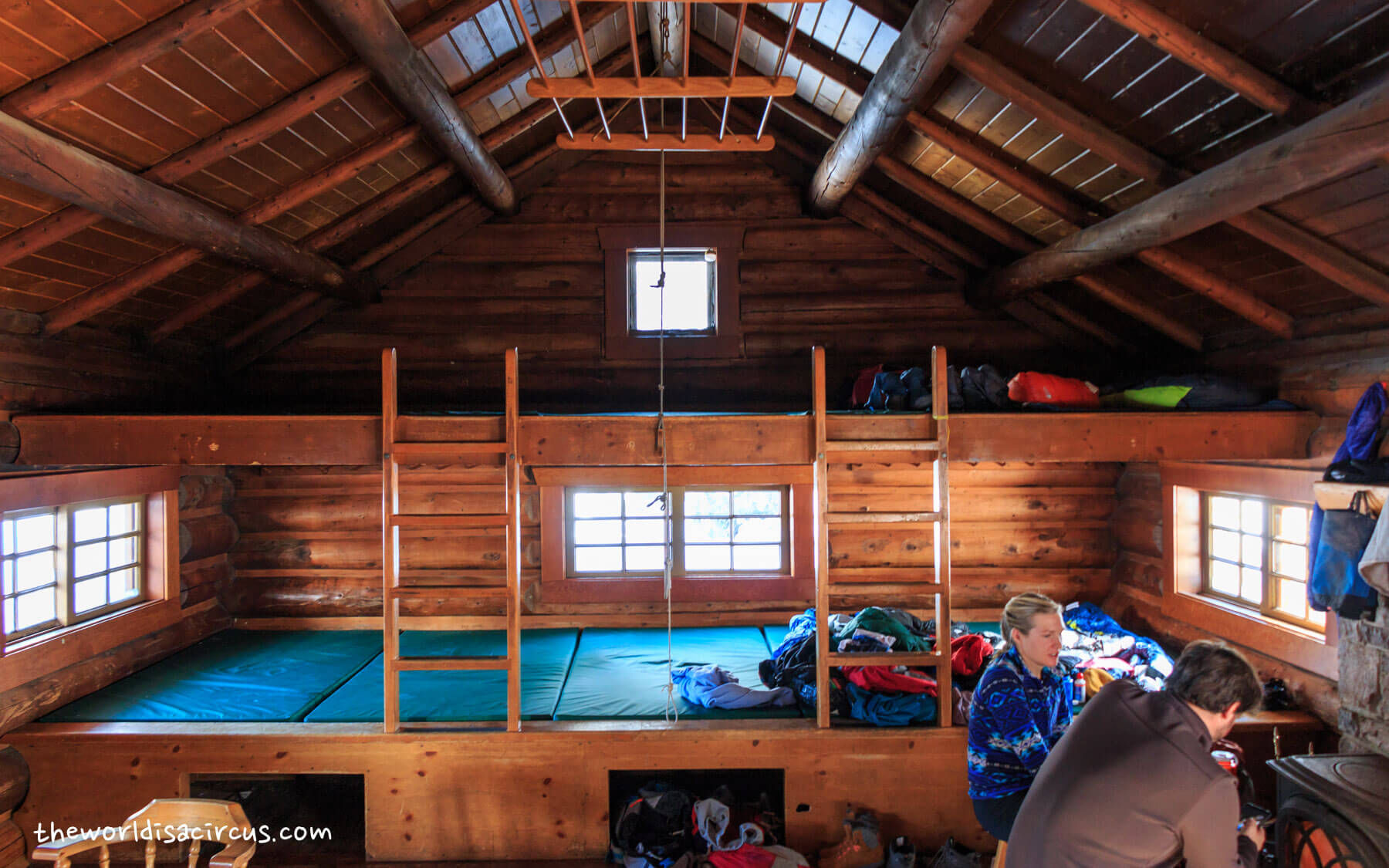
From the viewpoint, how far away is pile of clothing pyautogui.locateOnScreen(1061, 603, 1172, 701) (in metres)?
4.51

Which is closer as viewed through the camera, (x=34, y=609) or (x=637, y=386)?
(x=34, y=609)

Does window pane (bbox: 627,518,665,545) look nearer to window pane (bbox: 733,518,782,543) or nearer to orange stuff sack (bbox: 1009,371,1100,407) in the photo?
window pane (bbox: 733,518,782,543)

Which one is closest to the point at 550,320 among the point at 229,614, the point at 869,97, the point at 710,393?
the point at 710,393

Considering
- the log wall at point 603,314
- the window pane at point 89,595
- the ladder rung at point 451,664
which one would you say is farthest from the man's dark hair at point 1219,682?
the window pane at point 89,595

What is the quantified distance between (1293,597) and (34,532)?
27.9ft

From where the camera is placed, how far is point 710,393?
243 inches

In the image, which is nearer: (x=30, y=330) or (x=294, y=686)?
(x=30, y=330)

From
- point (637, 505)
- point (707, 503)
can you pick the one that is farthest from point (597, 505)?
point (707, 503)

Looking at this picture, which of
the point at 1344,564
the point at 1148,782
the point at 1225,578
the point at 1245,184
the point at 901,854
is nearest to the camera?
the point at 1148,782

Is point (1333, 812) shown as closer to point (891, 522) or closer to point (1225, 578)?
point (891, 522)

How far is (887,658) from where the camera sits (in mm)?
3998

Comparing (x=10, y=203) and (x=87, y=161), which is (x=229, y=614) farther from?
(x=87, y=161)

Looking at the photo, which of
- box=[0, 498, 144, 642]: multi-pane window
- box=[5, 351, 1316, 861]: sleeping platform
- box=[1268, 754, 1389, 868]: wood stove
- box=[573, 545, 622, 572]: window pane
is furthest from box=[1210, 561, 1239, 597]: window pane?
box=[0, 498, 144, 642]: multi-pane window

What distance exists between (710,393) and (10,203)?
4.57 metres
